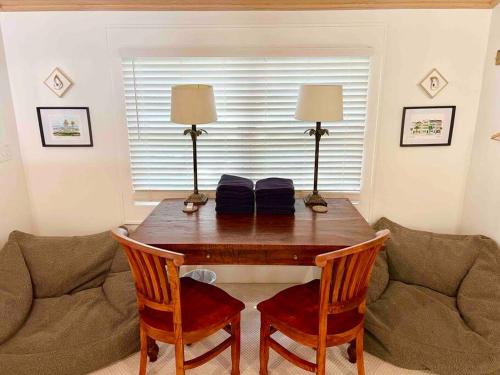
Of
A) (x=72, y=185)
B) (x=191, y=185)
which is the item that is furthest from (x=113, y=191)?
(x=191, y=185)

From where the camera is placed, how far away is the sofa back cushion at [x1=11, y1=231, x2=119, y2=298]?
2148 millimetres

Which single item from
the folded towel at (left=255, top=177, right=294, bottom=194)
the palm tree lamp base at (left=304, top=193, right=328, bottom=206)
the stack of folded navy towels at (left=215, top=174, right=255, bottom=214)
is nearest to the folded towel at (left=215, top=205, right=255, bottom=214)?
the stack of folded navy towels at (left=215, top=174, right=255, bottom=214)

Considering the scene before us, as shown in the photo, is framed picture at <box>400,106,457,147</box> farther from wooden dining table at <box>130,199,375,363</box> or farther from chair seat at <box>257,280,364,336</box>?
chair seat at <box>257,280,364,336</box>

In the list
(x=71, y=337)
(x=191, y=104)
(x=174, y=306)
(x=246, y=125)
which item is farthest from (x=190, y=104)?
(x=71, y=337)

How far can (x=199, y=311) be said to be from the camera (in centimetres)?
162

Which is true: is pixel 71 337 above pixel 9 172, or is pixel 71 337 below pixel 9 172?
below

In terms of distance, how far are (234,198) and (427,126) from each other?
1453 millimetres

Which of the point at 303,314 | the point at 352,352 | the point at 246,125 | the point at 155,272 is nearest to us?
the point at 155,272

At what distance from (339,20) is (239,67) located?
28.3 inches

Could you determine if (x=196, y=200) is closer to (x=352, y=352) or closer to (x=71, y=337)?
(x=71, y=337)

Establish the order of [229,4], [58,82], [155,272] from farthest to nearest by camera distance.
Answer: [58,82], [229,4], [155,272]

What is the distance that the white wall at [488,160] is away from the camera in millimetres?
2105

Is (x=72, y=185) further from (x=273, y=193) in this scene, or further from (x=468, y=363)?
(x=468, y=363)

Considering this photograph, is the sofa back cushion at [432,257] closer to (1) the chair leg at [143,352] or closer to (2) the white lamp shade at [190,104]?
(2) the white lamp shade at [190,104]
